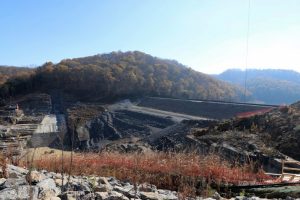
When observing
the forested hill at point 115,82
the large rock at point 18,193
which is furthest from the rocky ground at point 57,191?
the forested hill at point 115,82

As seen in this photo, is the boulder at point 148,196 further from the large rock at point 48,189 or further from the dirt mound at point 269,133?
the dirt mound at point 269,133

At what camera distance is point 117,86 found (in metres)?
72.2

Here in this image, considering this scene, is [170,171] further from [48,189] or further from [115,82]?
[115,82]

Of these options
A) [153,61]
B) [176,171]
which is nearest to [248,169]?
[176,171]

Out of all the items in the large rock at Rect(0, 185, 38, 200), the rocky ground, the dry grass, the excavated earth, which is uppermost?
the large rock at Rect(0, 185, 38, 200)

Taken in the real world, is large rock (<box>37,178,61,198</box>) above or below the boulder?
above

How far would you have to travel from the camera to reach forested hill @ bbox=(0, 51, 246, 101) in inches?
2810

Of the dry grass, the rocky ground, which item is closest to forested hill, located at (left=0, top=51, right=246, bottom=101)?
the dry grass

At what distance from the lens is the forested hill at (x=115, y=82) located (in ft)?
234

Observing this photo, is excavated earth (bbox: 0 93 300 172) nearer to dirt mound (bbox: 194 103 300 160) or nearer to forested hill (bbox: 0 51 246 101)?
dirt mound (bbox: 194 103 300 160)

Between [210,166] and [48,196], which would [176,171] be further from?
[48,196]

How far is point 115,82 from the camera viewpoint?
2864 inches

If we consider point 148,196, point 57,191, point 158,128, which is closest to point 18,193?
point 57,191

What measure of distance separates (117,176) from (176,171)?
1196 millimetres
